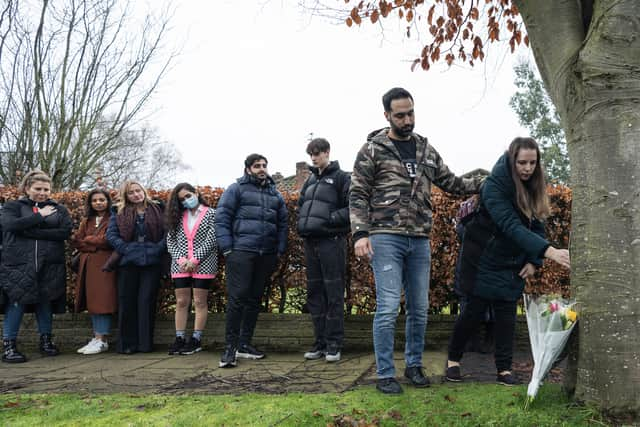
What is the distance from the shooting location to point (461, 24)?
24.5ft

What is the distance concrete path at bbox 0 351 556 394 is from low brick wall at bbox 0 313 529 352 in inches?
10.2

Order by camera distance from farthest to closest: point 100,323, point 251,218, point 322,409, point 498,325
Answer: point 100,323, point 251,218, point 498,325, point 322,409

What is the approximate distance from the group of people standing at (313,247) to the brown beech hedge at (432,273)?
43cm

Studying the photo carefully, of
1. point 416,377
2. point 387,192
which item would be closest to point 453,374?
point 416,377

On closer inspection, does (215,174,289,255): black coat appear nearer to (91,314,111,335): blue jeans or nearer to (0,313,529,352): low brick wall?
(0,313,529,352): low brick wall

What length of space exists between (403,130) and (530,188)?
1.11 m

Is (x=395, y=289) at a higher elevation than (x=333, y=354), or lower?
higher

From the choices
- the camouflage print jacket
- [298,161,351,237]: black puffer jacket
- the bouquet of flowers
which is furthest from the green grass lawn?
[298,161,351,237]: black puffer jacket

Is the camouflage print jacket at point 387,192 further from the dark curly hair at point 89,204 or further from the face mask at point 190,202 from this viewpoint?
the dark curly hair at point 89,204

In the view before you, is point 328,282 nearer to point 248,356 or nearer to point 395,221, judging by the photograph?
point 248,356

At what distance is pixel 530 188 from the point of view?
14.6ft

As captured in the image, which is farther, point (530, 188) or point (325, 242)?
point (325, 242)

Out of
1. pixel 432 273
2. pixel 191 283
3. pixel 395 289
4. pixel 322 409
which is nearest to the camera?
pixel 322 409

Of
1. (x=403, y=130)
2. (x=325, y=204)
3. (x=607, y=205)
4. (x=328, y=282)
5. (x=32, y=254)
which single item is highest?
(x=403, y=130)
